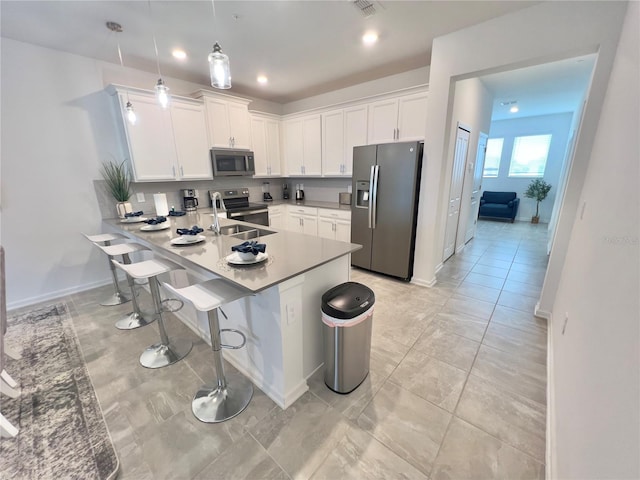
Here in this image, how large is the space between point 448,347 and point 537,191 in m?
6.99

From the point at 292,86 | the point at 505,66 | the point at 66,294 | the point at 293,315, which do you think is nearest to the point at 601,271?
the point at 293,315

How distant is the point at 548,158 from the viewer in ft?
22.2

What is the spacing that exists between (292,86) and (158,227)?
124 inches

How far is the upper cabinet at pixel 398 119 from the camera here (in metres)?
3.26

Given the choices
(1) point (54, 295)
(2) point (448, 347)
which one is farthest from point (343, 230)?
(1) point (54, 295)

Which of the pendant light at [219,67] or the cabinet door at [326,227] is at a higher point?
the pendant light at [219,67]

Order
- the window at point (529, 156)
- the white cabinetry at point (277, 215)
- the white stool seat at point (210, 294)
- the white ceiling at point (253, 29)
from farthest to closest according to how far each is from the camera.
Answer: the window at point (529, 156)
the white cabinetry at point (277, 215)
the white ceiling at point (253, 29)
the white stool seat at point (210, 294)

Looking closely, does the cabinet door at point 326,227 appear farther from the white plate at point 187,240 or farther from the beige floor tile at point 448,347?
the white plate at point 187,240

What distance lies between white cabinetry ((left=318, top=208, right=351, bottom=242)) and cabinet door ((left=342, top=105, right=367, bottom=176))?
2.37ft

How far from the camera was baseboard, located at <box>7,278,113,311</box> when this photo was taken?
9.52 feet

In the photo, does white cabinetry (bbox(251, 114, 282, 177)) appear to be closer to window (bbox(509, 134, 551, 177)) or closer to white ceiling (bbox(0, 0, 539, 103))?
white ceiling (bbox(0, 0, 539, 103))

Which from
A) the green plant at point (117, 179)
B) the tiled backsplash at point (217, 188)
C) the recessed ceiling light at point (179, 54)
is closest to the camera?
the recessed ceiling light at point (179, 54)

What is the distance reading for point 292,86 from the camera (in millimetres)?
4176

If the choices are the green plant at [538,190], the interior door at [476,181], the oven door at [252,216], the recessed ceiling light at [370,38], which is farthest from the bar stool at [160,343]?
the green plant at [538,190]
